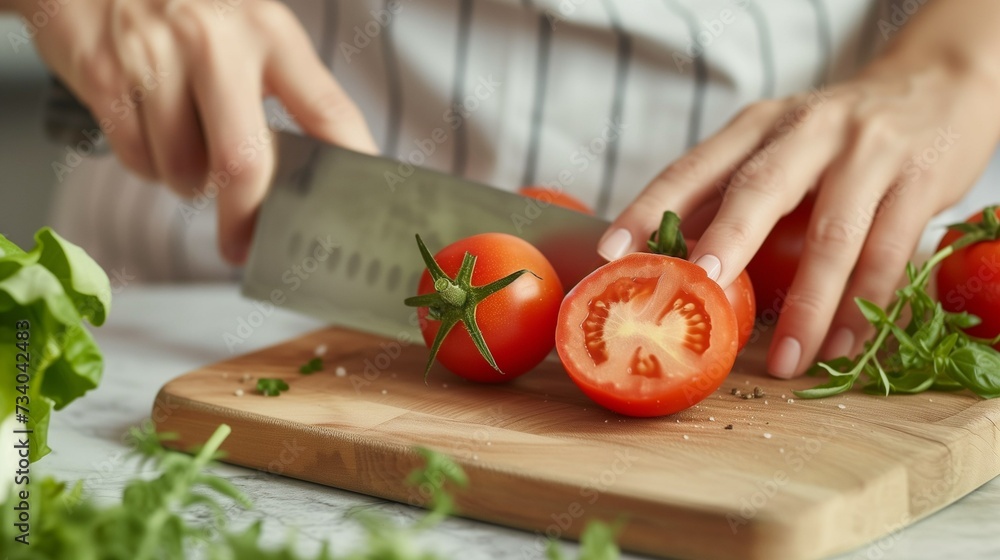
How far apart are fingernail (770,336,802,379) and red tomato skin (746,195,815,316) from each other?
14 centimetres

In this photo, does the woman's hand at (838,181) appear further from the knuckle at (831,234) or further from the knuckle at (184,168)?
the knuckle at (184,168)

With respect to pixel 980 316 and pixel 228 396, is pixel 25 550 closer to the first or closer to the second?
pixel 228 396

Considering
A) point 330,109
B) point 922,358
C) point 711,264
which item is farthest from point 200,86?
point 922,358

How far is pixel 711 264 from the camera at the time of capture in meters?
1.19

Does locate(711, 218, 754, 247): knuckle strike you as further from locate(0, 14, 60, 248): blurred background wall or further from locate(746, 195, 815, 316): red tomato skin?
locate(0, 14, 60, 248): blurred background wall

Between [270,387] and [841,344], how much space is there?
799 millimetres

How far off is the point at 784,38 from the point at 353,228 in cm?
98

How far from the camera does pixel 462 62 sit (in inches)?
76.8

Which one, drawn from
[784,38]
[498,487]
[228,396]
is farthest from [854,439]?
[784,38]

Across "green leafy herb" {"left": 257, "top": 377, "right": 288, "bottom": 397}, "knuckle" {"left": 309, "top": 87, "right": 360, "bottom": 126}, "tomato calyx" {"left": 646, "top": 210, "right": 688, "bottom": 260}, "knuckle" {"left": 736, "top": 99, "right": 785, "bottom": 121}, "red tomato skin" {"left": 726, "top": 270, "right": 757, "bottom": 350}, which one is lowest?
"green leafy herb" {"left": 257, "top": 377, "right": 288, "bottom": 397}

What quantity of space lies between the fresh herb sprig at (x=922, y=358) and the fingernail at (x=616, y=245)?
0.29m

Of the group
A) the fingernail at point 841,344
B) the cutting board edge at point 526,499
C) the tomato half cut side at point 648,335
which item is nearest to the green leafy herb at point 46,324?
the cutting board edge at point 526,499

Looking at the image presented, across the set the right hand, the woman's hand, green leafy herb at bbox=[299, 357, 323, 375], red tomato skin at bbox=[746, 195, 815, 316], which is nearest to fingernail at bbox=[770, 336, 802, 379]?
the woman's hand

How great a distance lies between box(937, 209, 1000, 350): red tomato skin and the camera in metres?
1.28
